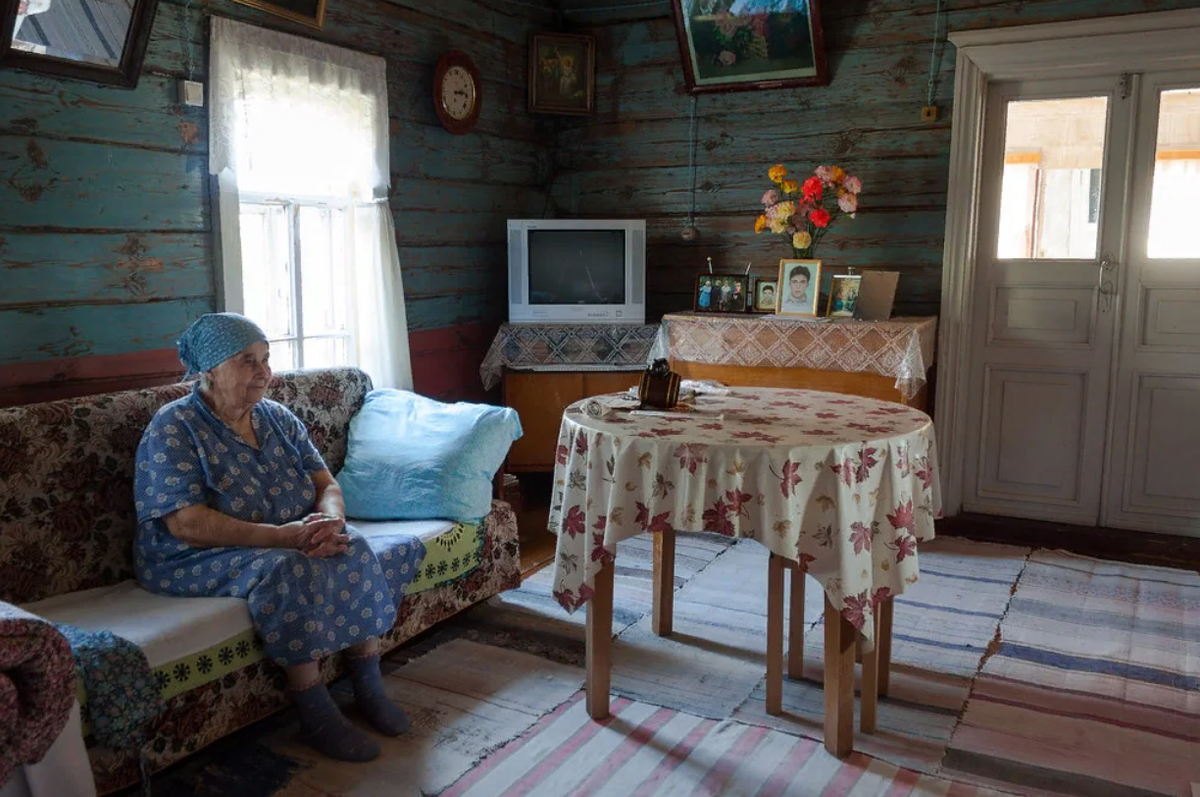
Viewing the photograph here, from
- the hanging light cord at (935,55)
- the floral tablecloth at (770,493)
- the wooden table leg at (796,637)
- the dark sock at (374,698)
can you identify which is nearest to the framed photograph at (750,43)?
the hanging light cord at (935,55)

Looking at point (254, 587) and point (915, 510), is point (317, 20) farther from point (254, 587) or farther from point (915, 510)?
point (915, 510)

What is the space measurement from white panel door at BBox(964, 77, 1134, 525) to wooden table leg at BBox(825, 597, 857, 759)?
2.29 metres

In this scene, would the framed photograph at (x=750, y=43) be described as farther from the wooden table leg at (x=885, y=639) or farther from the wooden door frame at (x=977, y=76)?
the wooden table leg at (x=885, y=639)

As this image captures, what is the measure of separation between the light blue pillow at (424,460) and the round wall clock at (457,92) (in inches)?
60.8

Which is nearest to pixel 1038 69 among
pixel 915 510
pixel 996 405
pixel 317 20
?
pixel 996 405

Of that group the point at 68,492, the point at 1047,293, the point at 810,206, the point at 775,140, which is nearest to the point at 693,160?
the point at 775,140

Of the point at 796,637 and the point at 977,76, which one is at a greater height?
the point at 977,76

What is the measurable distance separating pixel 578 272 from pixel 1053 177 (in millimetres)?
1972

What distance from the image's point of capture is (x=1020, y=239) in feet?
13.3

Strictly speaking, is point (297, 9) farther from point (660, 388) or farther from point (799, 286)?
point (799, 286)

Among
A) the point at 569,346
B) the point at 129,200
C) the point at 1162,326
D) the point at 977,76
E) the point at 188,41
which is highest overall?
the point at 977,76

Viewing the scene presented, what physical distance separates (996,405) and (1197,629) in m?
1.36

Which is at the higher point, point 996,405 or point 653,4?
point 653,4

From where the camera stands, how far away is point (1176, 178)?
12.4 feet
